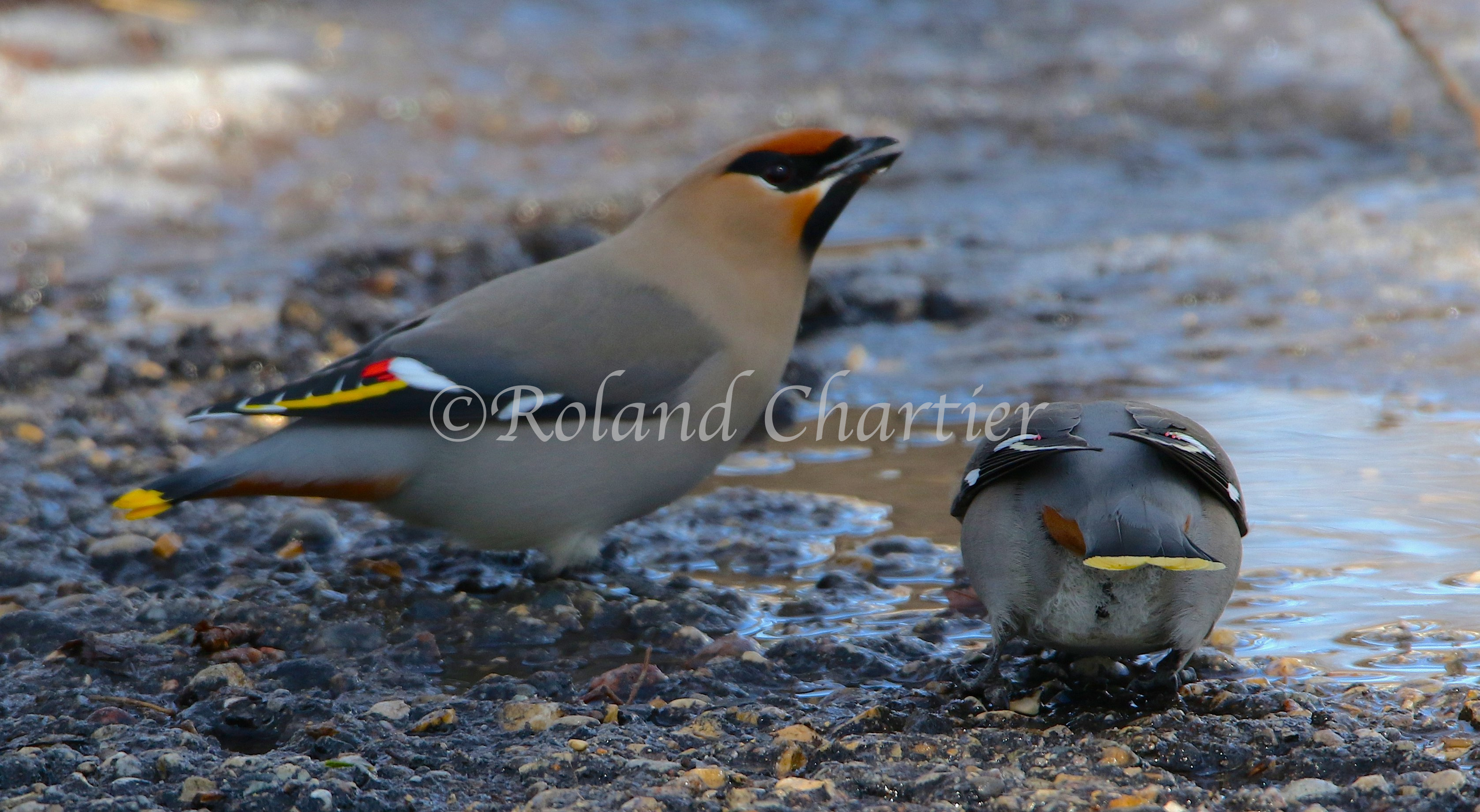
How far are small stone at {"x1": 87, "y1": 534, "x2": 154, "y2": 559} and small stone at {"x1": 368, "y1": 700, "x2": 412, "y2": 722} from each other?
130 centimetres

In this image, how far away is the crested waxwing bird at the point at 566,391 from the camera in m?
3.88

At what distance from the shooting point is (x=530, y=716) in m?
3.27

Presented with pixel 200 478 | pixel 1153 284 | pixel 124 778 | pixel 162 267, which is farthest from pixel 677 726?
pixel 162 267

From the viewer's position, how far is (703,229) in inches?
171

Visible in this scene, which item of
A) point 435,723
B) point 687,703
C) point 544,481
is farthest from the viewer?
point 544,481

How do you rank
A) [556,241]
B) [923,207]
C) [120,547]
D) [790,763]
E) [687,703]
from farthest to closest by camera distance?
[923,207] < [556,241] < [120,547] < [687,703] < [790,763]

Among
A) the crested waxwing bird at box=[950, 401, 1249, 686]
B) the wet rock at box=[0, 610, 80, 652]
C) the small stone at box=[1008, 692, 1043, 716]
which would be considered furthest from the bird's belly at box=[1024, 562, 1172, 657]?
the wet rock at box=[0, 610, 80, 652]

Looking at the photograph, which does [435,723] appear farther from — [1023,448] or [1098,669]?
[1098,669]

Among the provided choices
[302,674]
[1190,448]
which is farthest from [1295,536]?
[302,674]

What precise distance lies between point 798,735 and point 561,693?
2.05 ft

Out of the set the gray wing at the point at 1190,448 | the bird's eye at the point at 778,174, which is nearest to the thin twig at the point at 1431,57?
the bird's eye at the point at 778,174

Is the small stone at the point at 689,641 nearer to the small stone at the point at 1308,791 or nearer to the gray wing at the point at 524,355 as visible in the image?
the gray wing at the point at 524,355

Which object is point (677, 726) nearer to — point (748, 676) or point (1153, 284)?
point (748, 676)

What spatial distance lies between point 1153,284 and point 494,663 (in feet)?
13.2
